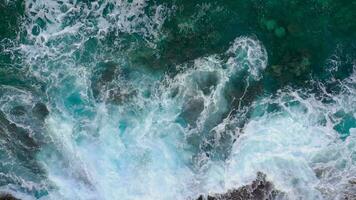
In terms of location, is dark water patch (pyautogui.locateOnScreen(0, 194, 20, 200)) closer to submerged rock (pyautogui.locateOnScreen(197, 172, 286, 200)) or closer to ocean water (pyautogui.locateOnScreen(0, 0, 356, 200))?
ocean water (pyautogui.locateOnScreen(0, 0, 356, 200))

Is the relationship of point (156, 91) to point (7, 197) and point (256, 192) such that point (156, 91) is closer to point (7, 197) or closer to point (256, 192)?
point (256, 192)

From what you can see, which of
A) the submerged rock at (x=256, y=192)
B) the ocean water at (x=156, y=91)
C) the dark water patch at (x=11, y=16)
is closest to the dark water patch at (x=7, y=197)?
the ocean water at (x=156, y=91)

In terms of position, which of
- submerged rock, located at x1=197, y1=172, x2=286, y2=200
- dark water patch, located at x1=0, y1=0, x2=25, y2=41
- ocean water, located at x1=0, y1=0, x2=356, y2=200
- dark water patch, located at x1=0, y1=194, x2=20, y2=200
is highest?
dark water patch, located at x1=0, y1=0, x2=25, y2=41

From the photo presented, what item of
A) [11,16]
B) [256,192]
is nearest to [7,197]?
[11,16]

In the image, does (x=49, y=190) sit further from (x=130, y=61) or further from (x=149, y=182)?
(x=130, y=61)

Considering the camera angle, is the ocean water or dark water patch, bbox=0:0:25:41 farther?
dark water patch, bbox=0:0:25:41

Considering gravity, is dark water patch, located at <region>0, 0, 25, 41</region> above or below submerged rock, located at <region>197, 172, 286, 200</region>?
above

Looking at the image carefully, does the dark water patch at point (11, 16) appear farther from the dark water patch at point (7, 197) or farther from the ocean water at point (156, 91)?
the dark water patch at point (7, 197)

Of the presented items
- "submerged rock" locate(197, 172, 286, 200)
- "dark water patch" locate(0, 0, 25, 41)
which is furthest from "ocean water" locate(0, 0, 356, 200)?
"submerged rock" locate(197, 172, 286, 200)
